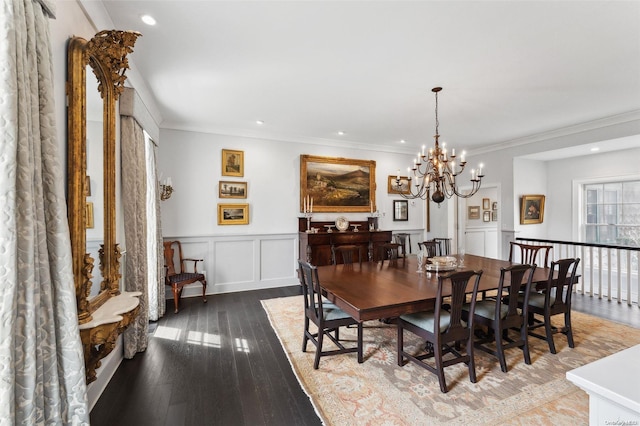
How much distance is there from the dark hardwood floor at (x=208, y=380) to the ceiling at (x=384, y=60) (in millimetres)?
2778

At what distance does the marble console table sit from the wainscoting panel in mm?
4699

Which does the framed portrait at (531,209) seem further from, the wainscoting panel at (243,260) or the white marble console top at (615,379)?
the white marble console top at (615,379)

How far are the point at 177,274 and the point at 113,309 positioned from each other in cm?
281

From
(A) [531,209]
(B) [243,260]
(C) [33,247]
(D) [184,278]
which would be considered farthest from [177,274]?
(A) [531,209]

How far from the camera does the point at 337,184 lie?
5.91m

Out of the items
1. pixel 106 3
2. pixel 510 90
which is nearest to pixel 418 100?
pixel 510 90

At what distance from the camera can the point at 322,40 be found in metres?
2.47

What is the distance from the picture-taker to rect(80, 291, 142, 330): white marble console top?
1553 mm

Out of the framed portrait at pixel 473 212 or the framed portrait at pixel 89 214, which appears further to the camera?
the framed portrait at pixel 473 212

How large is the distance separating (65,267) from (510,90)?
14.3ft

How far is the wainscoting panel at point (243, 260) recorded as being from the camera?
489 centimetres

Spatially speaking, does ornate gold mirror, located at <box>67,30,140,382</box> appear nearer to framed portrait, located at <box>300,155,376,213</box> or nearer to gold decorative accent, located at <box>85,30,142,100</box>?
gold decorative accent, located at <box>85,30,142,100</box>

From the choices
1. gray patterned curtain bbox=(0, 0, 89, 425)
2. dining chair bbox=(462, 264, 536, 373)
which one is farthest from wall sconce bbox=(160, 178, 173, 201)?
dining chair bbox=(462, 264, 536, 373)

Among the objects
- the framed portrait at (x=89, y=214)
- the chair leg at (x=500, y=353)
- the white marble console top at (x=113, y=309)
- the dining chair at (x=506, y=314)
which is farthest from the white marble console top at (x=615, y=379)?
the framed portrait at (x=89, y=214)
